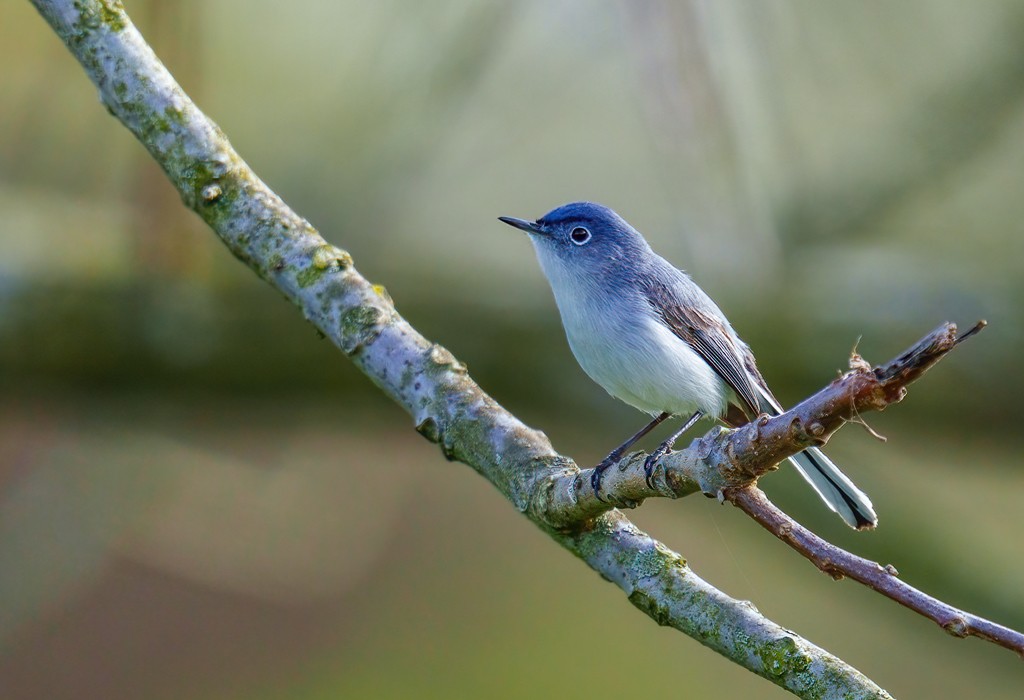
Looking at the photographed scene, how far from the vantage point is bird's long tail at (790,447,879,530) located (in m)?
2.42

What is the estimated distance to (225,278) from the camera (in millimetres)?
4109

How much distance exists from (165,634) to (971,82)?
4689 mm

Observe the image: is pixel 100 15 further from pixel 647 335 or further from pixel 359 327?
pixel 647 335

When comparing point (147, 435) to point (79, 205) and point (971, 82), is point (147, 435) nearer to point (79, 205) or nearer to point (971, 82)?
point (79, 205)

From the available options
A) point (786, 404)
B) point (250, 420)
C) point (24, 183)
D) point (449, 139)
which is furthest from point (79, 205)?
point (786, 404)

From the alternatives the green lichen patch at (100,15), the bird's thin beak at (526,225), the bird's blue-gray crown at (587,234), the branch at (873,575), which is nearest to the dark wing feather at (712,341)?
the bird's blue-gray crown at (587,234)

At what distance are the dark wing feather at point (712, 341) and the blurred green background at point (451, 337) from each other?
992mm

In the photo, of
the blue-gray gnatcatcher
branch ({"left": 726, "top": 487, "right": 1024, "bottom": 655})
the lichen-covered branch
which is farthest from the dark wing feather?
branch ({"left": 726, "top": 487, "right": 1024, "bottom": 655})

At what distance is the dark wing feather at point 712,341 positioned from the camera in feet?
9.72

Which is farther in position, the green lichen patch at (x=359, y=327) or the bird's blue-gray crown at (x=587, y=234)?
the bird's blue-gray crown at (x=587, y=234)

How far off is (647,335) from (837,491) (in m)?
0.69

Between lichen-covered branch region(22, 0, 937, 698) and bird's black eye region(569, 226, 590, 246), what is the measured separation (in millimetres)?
1038

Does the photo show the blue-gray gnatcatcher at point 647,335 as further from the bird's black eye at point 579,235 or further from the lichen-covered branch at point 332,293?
the lichen-covered branch at point 332,293

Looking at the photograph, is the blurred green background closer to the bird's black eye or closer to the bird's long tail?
the bird's black eye
